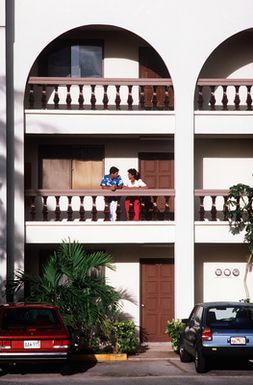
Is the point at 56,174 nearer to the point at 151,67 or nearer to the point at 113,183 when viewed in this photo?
the point at 113,183

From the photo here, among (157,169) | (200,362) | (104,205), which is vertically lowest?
(200,362)

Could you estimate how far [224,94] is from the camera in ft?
86.7

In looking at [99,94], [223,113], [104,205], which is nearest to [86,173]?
[104,205]

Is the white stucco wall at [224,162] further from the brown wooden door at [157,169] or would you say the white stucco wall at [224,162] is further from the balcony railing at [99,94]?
the balcony railing at [99,94]

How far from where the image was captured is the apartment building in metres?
25.5

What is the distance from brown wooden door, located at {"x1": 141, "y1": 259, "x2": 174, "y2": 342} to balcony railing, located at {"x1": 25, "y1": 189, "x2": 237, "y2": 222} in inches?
54.6

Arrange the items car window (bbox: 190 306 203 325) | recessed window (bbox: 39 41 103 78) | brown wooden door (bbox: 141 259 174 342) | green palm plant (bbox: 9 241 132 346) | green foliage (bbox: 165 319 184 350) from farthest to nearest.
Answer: recessed window (bbox: 39 41 103 78) → brown wooden door (bbox: 141 259 174 342) → green foliage (bbox: 165 319 184 350) → green palm plant (bbox: 9 241 132 346) → car window (bbox: 190 306 203 325)

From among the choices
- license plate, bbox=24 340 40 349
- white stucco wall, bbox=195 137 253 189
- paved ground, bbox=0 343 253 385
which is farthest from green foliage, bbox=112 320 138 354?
white stucco wall, bbox=195 137 253 189

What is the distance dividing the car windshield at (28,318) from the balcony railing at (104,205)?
5.54m

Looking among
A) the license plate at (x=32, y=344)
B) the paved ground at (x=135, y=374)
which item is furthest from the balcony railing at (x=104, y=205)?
the license plate at (x=32, y=344)

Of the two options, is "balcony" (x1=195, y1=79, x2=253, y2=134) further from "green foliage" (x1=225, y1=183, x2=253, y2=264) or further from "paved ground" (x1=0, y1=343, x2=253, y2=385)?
"paved ground" (x1=0, y1=343, x2=253, y2=385)

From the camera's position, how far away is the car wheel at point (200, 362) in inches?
801

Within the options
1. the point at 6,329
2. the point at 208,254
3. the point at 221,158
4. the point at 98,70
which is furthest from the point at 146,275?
the point at 6,329

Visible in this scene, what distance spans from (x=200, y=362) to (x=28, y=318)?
3.52 meters
